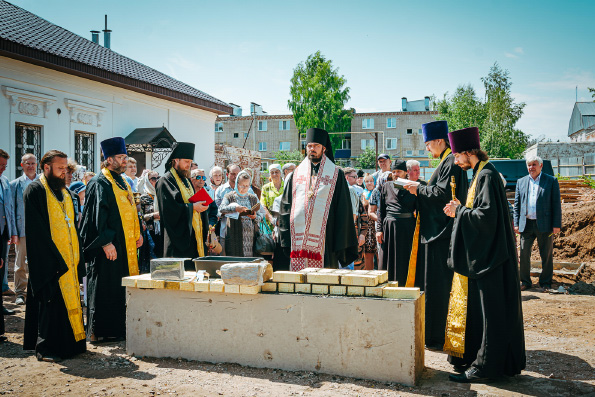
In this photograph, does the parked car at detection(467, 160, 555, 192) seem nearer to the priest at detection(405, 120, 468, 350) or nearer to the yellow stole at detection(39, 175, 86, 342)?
the priest at detection(405, 120, 468, 350)

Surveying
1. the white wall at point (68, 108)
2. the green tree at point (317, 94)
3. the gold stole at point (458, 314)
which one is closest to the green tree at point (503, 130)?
the green tree at point (317, 94)

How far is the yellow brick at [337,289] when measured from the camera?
167 inches

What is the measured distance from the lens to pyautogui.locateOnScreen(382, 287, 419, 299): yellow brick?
405 cm

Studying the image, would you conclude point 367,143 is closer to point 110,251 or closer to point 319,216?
point 319,216

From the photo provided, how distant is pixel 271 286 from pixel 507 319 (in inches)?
78.3

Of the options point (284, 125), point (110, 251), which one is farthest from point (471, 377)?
point (284, 125)

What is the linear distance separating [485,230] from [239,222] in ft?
14.1

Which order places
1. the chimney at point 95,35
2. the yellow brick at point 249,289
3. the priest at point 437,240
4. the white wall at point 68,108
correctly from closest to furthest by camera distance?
the yellow brick at point 249,289, the priest at point 437,240, the white wall at point 68,108, the chimney at point 95,35

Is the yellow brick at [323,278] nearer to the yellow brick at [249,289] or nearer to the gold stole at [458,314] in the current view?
the yellow brick at [249,289]

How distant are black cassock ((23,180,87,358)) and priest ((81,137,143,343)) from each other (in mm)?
594

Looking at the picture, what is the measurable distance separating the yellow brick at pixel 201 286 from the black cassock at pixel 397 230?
2.46 m

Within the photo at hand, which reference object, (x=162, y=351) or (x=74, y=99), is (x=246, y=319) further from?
(x=74, y=99)

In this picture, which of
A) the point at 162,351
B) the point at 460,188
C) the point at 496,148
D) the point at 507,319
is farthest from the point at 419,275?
the point at 496,148

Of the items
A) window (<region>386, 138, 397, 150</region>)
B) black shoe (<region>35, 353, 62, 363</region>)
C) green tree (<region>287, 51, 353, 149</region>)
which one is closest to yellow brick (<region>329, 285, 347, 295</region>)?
black shoe (<region>35, 353, 62, 363</region>)
